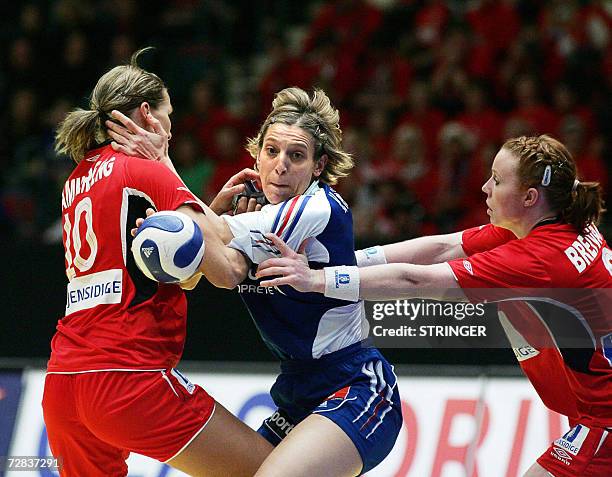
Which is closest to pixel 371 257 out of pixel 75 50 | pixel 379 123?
pixel 379 123

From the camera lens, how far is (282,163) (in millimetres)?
4129

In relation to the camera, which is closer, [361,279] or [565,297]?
[361,279]

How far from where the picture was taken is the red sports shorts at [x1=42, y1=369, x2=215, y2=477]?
12.3 feet

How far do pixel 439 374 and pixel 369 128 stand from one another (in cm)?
370

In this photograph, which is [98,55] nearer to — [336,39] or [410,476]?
[336,39]

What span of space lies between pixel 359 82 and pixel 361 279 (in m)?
6.24

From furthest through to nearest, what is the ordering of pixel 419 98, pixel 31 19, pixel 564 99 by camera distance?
pixel 31 19 < pixel 419 98 < pixel 564 99

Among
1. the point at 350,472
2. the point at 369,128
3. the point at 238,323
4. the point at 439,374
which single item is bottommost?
the point at 350,472

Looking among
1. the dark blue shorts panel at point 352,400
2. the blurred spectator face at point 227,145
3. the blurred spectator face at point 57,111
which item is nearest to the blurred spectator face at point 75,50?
the blurred spectator face at point 57,111

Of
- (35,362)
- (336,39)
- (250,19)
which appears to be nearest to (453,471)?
(35,362)

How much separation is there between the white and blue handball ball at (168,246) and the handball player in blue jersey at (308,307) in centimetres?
14

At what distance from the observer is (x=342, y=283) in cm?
387

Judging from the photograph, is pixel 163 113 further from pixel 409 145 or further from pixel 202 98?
pixel 202 98

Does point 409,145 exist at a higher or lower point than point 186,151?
lower
